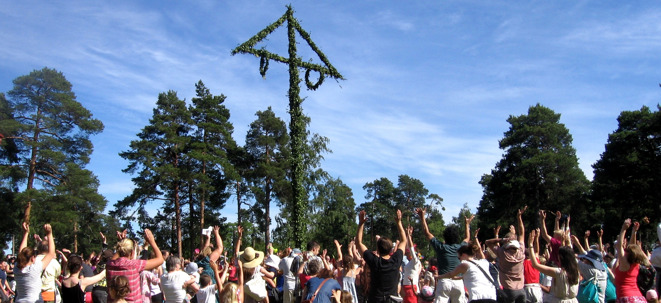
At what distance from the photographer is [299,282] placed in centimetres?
977

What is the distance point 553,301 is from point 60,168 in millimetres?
35451

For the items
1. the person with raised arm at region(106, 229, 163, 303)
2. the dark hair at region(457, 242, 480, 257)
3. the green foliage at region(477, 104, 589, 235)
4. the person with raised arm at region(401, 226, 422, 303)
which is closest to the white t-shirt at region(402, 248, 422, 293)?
the person with raised arm at region(401, 226, 422, 303)

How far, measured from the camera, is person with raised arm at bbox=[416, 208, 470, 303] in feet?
24.6

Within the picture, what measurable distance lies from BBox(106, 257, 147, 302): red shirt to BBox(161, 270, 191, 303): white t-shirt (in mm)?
2215

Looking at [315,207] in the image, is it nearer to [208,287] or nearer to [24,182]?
[24,182]

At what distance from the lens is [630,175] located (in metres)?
36.5

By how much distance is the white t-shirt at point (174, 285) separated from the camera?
855 cm

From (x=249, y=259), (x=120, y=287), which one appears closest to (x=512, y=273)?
(x=249, y=259)

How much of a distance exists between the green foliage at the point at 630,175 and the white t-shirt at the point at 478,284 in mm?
32711

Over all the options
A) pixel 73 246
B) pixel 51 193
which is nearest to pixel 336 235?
pixel 73 246

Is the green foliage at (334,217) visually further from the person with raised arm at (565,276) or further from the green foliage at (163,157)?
the person with raised arm at (565,276)

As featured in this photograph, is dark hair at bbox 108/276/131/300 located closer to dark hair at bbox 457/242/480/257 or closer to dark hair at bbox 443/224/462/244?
dark hair at bbox 457/242/480/257

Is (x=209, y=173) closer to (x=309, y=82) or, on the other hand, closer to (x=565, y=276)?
(x=309, y=82)

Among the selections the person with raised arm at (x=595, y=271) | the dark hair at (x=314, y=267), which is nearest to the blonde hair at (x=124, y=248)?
the dark hair at (x=314, y=267)
